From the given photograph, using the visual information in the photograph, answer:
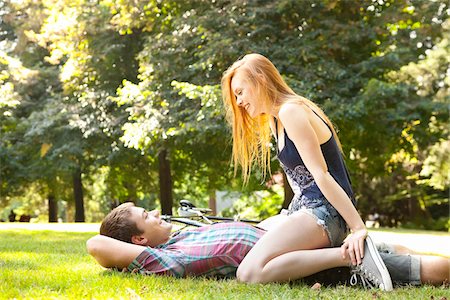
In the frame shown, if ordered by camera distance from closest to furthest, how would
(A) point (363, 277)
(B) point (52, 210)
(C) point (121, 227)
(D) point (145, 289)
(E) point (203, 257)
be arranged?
(D) point (145, 289) → (A) point (363, 277) → (E) point (203, 257) → (C) point (121, 227) → (B) point (52, 210)

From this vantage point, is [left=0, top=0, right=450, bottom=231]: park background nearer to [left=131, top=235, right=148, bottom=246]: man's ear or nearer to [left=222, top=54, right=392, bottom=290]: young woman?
[left=131, top=235, right=148, bottom=246]: man's ear

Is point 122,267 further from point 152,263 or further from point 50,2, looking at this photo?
point 50,2

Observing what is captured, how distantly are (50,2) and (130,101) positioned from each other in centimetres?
499

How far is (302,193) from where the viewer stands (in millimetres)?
4383

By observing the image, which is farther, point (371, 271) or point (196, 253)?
point (196, 253)

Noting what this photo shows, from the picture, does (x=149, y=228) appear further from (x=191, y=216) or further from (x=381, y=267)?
(x=381, y=267)

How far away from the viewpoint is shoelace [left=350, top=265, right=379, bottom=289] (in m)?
3.90

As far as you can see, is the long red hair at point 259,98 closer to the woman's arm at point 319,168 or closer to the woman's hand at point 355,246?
the woman's arm at point 319,168

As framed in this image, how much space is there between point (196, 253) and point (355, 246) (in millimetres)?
1077

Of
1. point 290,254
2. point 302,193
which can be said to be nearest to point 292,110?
point 302,193

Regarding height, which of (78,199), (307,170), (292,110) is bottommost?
(78,199)

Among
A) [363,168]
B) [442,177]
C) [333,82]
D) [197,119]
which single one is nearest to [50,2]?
[197,119]

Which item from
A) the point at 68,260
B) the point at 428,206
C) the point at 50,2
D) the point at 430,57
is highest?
the point at 50,2

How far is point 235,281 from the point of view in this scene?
415cm
